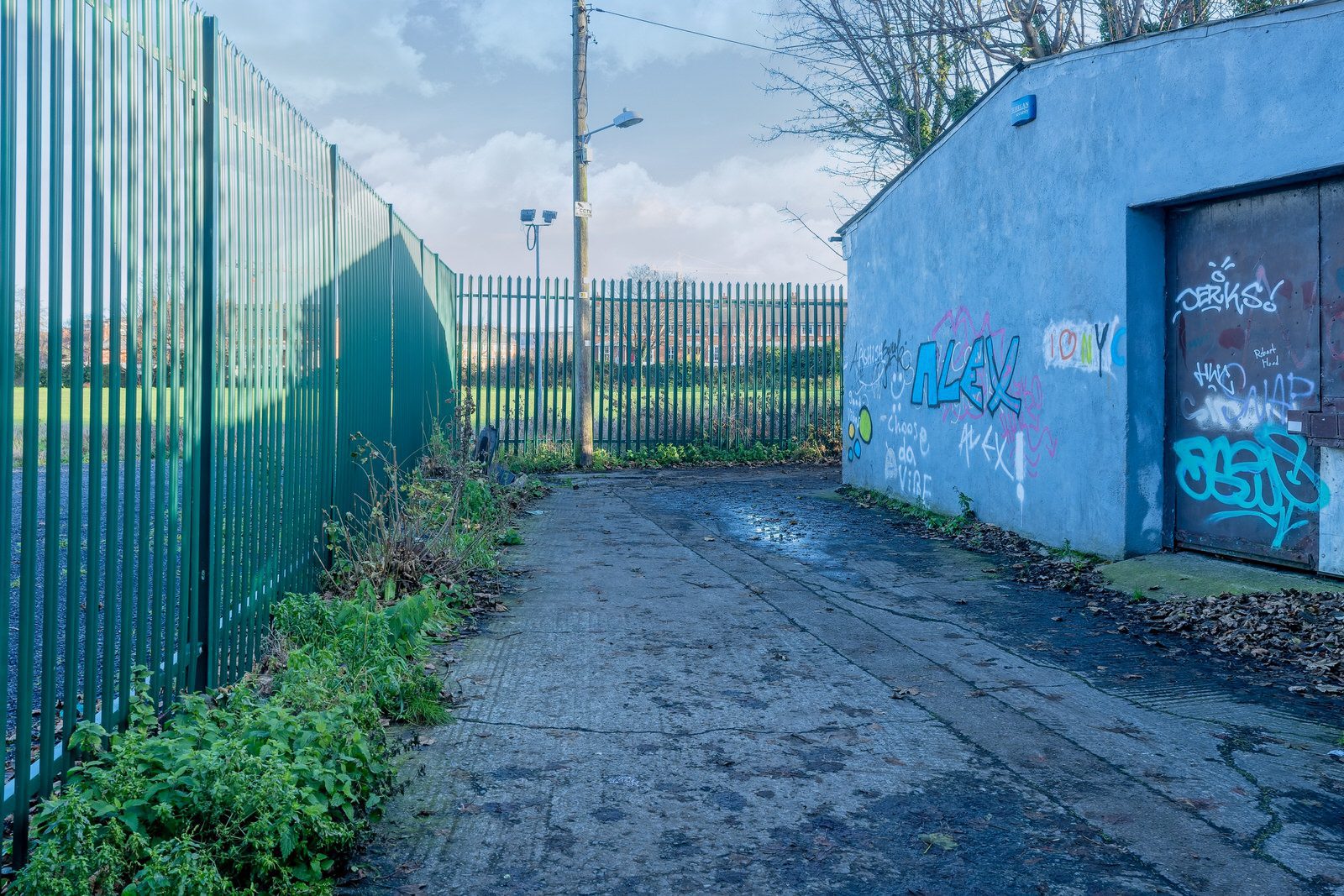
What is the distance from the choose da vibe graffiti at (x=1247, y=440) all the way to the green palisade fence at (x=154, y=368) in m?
5.83

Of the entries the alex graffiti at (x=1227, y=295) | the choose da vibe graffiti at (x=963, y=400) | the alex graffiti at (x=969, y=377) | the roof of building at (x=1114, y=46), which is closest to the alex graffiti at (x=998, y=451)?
the choose da vibe graffiti at (x=963, y=400)

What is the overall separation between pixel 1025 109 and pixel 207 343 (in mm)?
7043

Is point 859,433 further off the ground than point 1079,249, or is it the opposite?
point 1079,249

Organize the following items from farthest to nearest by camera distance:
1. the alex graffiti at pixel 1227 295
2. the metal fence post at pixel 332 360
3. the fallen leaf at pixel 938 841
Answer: the alex graffiti at pixel 1227 295
the metal fence post at pixel 332 360
the fallen leaf at pixel 938 841

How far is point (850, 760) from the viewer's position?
13.0ft

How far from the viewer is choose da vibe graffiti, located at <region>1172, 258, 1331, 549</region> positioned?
21.6ft

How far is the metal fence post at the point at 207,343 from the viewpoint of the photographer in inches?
163

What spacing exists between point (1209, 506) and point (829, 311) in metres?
10.8

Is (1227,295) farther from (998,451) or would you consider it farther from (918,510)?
(918,510)

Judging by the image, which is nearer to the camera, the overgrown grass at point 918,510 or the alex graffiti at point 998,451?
the alex graffiti at point 998,451

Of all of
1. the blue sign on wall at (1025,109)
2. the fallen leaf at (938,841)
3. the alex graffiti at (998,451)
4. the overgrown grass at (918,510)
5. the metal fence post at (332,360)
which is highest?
the blue sign on wall at (1025,109)

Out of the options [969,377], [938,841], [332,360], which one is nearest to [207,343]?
[332,360]

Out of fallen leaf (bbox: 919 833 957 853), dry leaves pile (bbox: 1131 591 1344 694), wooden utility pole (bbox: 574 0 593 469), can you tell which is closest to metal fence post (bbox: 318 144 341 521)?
fallen leaf (bbox: 919 833 957 853)

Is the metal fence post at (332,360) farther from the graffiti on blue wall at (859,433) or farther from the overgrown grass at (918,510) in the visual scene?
the graffiti on blue wall at (859,433)
